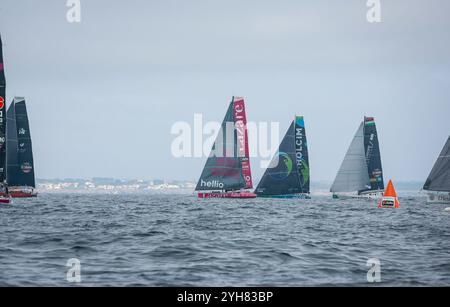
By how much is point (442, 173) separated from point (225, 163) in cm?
2321

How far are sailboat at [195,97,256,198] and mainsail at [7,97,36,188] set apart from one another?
19788 millimetres

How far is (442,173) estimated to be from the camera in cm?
5966

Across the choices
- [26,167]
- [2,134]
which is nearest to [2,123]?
[2,134]

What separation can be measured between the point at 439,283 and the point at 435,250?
265 inches

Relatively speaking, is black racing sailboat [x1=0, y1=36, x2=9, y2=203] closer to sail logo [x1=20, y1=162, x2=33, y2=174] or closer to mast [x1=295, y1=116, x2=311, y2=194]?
sail logo [x1=20, y1=162, x2=33, y2=174]

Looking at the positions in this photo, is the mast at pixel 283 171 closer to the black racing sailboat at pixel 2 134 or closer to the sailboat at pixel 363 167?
the sailboat at pixel 363 167

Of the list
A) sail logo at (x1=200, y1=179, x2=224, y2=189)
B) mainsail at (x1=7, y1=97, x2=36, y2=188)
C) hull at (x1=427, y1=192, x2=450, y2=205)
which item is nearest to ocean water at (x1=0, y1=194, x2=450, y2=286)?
hull at (x1=427, y1=192, x2=450, y2=205)

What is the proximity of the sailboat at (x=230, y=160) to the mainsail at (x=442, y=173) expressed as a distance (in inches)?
796

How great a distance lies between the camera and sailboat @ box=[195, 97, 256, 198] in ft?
231

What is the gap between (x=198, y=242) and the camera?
2358cm

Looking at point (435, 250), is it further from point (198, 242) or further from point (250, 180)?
point (250, 180)

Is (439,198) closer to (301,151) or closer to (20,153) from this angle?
(301,151)

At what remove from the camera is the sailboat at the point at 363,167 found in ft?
268
